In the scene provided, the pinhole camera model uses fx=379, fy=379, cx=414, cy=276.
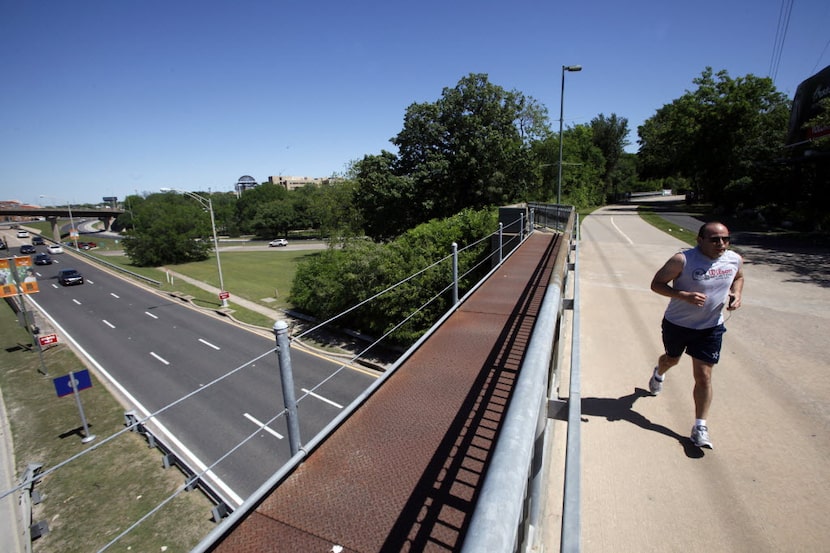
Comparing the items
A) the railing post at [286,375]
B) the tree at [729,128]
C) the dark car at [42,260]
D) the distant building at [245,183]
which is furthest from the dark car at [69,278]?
the distant building at [245,183]

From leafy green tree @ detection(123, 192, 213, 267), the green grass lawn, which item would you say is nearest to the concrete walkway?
the green grass lawn

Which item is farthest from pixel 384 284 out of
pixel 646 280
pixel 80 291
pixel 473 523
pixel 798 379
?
pixel 80 291

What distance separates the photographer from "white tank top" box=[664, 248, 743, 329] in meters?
3.74

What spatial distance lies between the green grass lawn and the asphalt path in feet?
2.81

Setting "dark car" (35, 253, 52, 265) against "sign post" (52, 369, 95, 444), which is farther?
"dark car" (35, 253, 52, 265)

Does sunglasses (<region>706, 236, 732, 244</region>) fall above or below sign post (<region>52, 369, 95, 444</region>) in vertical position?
above

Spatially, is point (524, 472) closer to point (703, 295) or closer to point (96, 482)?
point (703, 295)

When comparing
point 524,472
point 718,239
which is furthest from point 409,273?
point 524,472

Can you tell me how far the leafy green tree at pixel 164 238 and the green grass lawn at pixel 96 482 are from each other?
39572 millimetres

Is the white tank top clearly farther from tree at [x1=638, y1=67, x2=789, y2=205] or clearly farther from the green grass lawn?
tree at [x1=638, y1=67, x2=789, y2=205]

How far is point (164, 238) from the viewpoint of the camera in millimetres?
51875

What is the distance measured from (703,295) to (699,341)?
0.49 m

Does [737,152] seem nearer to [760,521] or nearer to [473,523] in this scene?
[760,521]

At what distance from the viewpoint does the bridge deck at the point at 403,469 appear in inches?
82.0
